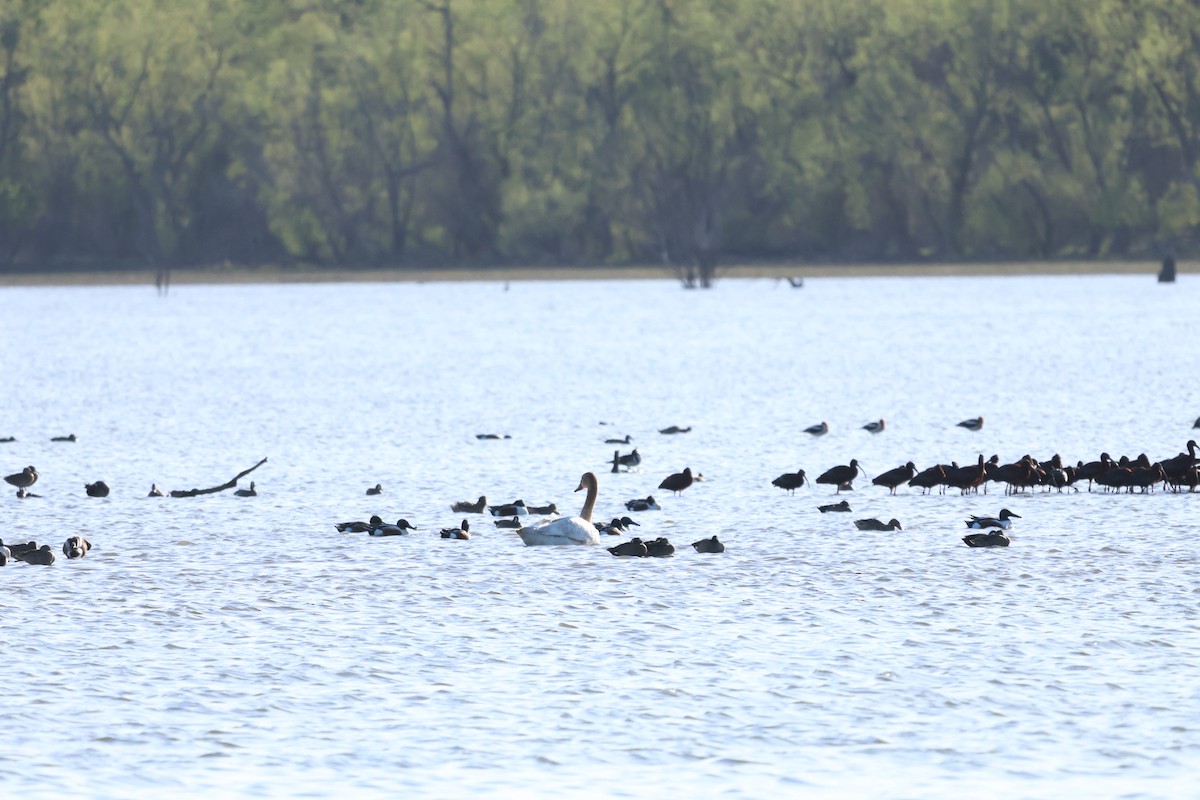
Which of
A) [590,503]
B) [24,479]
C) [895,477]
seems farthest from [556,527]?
[24,479]

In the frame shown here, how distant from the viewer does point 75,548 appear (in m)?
20.1

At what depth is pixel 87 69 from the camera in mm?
118125

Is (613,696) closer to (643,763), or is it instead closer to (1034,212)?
(643,763)

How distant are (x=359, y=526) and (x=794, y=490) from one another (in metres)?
6.40

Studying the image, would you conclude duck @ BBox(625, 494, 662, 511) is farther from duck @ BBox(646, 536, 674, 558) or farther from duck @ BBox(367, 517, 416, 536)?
duck @ BBox(646, 536, 674, 558)

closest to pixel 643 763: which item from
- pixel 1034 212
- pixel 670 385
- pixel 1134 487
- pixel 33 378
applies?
pixel 1134 487

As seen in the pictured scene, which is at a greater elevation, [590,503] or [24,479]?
[590,503]

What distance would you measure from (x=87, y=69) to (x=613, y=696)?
109875 millimetres

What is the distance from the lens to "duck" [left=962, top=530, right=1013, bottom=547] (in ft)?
67.6

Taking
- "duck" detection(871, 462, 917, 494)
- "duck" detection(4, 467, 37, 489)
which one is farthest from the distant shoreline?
"duck" detection(4, 467, 37, 489)

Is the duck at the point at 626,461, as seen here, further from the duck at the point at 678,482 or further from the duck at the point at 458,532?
the duck at the point at 458,532

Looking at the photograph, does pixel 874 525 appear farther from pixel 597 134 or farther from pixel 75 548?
pixel 597 134

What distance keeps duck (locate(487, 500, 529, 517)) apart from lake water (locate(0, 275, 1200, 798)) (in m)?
0.32

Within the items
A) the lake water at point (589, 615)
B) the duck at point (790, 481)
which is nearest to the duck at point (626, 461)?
the lake water at point (589, 615)
